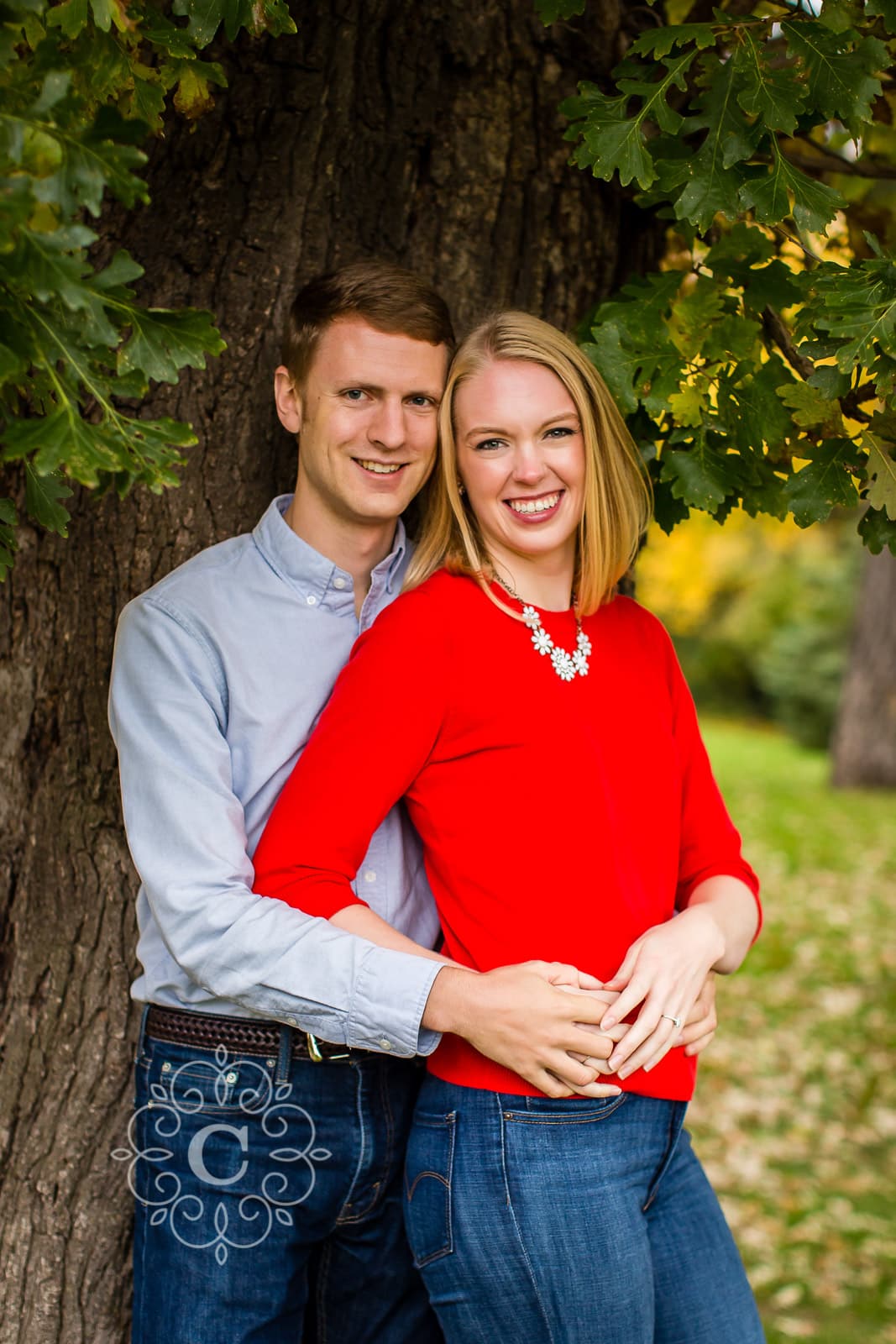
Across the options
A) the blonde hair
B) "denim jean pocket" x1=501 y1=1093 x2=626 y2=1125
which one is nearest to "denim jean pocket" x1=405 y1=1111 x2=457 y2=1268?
"denim jean pocket" x1=501 y1=1093 x2=626 y2=1125

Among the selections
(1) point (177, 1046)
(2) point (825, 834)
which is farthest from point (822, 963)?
(1) point (177, 1046)

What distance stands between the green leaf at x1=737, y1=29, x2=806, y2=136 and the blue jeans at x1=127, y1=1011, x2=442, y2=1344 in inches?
70.3

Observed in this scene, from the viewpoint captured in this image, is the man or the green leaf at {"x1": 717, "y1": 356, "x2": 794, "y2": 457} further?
the green leaf at {"x1": 717, "y1": 356, "x2": 794, "y2": 457}

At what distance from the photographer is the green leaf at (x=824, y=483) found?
225cm

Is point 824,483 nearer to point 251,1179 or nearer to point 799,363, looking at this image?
point 799,363

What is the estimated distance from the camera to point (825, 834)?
36.1 ft

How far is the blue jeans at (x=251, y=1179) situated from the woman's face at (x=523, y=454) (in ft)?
3.39

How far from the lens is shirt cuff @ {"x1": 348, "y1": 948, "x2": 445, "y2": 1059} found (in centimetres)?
197

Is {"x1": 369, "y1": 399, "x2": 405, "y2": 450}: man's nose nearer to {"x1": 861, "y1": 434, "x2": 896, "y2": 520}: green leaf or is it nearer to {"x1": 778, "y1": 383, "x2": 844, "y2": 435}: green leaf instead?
{"x1": 778, "y1": 383, "x2": 844, "y2": 435}: green leaf

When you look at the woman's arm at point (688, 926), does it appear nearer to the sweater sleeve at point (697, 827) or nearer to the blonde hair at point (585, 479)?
the sweater sleeve at point (697, 827)

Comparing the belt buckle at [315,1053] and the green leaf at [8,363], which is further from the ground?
the green leaf at [8,363]

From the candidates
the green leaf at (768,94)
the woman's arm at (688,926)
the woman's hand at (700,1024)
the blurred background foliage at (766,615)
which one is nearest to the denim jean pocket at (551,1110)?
the woman's arm at (688,926)

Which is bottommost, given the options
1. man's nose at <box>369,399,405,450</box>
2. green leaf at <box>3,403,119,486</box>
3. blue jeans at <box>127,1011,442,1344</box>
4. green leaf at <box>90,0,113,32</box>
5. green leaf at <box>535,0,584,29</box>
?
blue jeans at <box>127,1011,442,1344</box>

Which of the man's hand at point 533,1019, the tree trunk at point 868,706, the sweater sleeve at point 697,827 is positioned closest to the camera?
the man's hand at point 533,1019
